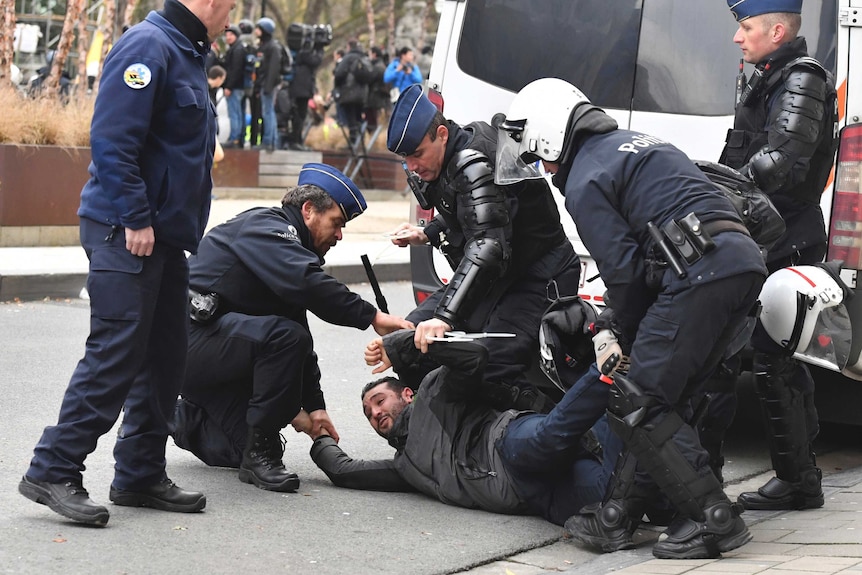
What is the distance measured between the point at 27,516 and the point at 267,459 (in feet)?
3.37

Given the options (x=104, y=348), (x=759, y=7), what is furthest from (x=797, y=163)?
(x=104, y=348)

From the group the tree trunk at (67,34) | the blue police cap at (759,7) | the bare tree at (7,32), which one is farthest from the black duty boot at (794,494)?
the tree trunk at (67,34)

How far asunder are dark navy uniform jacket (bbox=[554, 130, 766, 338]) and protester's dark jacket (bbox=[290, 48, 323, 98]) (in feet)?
58.0

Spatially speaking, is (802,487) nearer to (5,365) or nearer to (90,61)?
(5,365)

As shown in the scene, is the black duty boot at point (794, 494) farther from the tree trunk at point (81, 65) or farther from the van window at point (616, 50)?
the tree trunk at point (81, 65)

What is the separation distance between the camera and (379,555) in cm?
448

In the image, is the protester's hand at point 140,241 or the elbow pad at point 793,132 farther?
the elbow pad at point 793,132

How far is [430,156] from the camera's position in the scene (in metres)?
5.23

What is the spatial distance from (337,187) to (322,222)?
0.50ft

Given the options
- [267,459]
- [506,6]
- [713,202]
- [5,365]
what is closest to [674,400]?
[713,202]

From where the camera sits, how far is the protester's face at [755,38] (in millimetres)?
5297

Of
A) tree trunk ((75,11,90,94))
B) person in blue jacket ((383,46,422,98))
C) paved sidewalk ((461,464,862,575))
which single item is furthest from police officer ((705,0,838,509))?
person in blue jacket ((383,46,422,98))

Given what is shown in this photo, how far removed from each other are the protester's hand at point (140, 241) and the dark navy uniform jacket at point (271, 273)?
874mm

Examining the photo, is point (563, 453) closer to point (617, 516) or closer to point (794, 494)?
point (617, 516)
